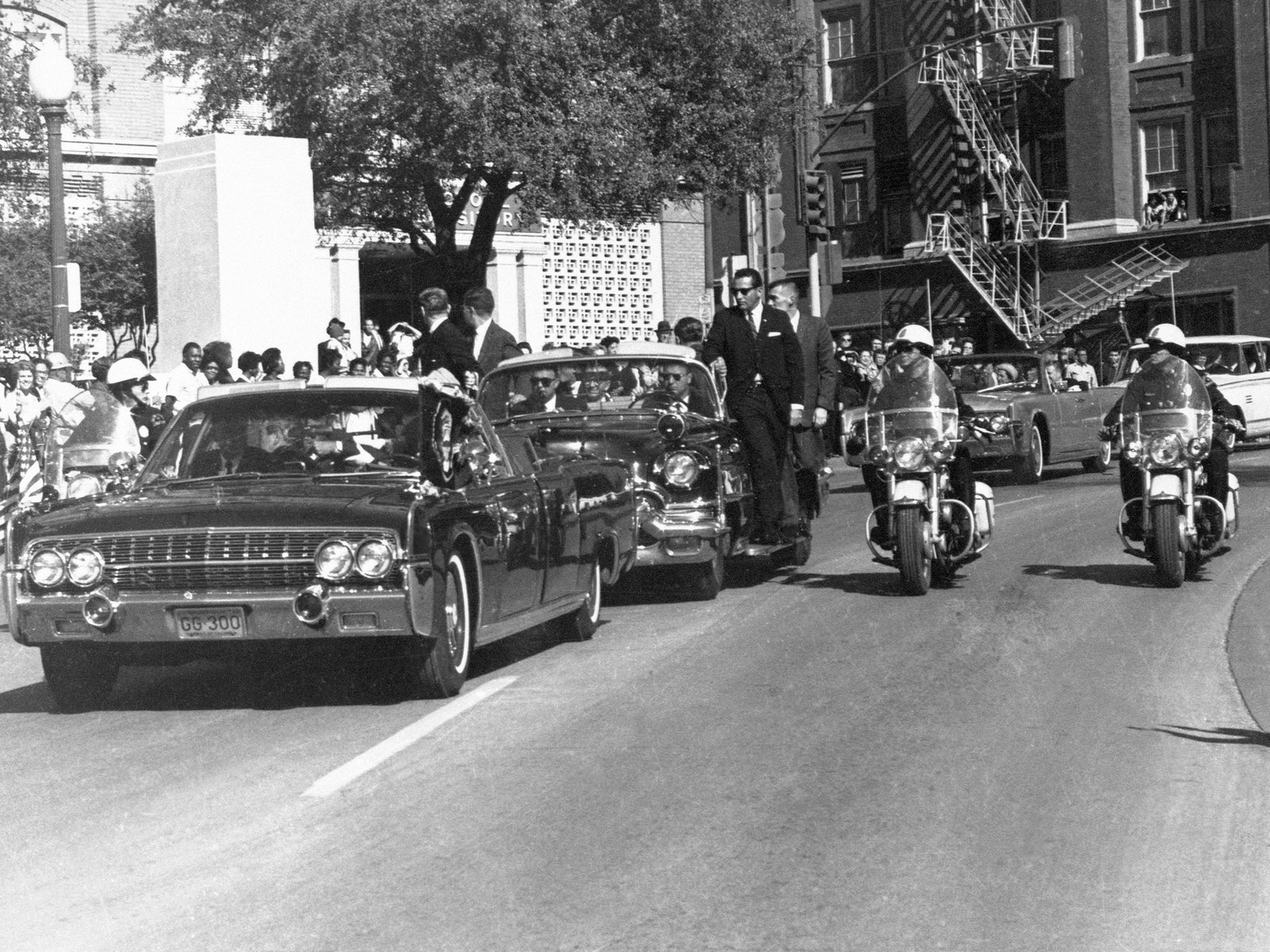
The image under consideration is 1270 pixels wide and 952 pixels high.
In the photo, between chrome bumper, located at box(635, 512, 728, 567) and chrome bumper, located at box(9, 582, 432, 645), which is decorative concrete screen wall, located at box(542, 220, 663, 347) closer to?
chrome bumper, located at box(635, 512, 728, 567)

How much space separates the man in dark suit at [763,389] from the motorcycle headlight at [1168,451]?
235cm

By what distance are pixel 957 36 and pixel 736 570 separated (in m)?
32.8

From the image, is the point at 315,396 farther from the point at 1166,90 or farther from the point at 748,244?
the point at 1166,90

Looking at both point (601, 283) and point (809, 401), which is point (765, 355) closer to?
point (809, 401)

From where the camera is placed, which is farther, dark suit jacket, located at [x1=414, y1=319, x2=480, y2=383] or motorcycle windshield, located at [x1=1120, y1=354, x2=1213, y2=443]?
dark suit jacket, located at [x1=414, y1=319, x2=480, y2=383]

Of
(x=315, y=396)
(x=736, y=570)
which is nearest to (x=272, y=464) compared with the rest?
(x=315, y=396)

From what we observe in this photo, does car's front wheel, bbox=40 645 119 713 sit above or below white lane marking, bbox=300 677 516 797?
above

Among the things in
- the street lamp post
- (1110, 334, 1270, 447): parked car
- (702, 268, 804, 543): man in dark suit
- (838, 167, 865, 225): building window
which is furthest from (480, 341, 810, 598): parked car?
(838, 167, 865, 225): building window

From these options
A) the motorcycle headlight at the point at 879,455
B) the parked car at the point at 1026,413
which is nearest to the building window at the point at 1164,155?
the parked car at the point at 1026,413

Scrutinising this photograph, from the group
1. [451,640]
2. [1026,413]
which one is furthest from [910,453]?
[1026,413]

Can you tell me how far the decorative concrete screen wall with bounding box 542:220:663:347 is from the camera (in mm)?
42750

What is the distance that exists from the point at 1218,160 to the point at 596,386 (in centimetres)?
3302

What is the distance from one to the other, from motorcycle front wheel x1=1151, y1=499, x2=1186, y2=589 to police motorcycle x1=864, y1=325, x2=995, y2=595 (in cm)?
107

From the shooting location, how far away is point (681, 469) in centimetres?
1294
